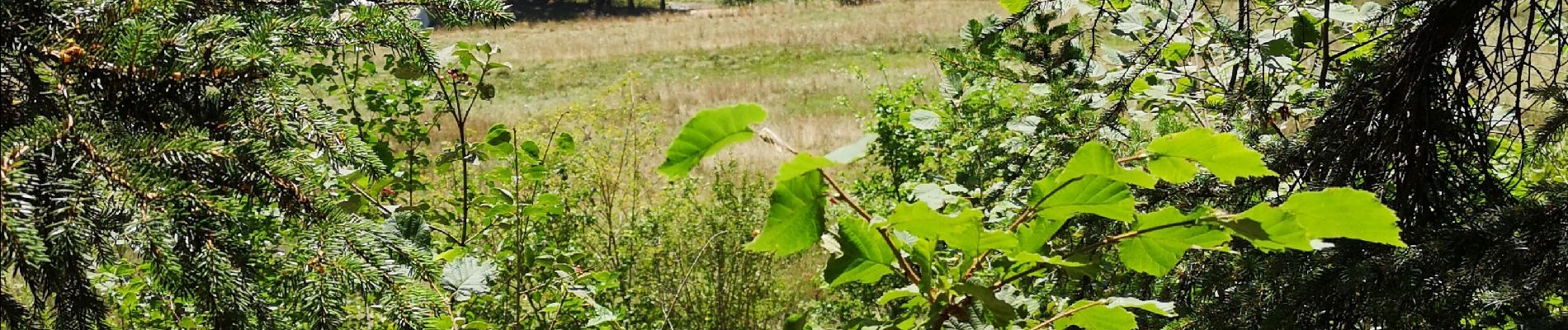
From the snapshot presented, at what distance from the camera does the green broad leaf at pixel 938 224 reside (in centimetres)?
74

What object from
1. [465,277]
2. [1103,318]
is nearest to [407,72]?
[465,277]

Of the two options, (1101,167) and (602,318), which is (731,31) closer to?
(602,318)

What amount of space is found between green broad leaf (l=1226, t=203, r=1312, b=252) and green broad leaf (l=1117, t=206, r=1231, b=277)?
19 millimetres

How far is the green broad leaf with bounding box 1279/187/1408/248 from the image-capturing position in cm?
73

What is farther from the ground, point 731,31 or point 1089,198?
point 1089,198

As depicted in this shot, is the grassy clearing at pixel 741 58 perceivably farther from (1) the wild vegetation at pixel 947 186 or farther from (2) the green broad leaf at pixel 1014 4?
(2) the green broad leaf at pixel 1014 4

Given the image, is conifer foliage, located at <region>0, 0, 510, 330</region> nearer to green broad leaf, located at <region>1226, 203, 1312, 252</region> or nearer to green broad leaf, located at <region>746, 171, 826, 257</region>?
green broad leaf, located at <region>746, 171, 826, 257</region>

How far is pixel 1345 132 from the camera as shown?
1.53m

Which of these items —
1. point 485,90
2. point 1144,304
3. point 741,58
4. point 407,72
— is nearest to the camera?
point 1144,304

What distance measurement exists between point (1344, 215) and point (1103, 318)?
199mm

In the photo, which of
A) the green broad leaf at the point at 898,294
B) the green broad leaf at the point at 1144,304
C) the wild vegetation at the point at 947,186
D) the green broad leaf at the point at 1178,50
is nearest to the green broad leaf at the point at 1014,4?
the wild vegetation at the point at 947,186

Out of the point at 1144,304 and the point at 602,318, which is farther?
the point at 602,318

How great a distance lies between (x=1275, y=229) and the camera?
0.74 m

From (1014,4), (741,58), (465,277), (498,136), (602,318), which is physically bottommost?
(741,58)
